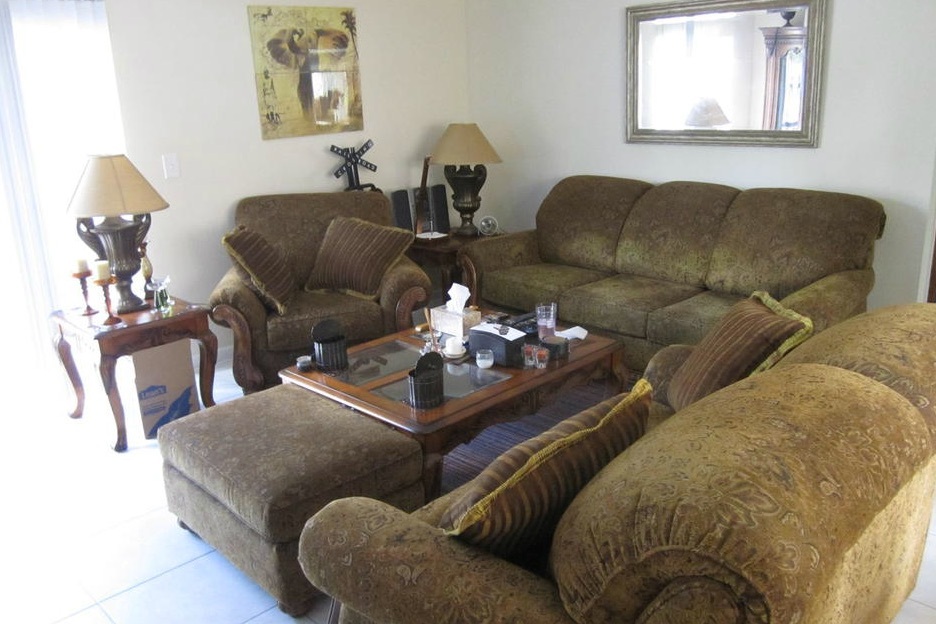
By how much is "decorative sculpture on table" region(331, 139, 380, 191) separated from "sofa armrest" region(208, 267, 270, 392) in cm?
126

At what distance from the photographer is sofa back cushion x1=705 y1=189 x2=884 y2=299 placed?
3650 millimetres

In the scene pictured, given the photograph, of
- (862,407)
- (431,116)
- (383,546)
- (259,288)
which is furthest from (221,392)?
(862,407)

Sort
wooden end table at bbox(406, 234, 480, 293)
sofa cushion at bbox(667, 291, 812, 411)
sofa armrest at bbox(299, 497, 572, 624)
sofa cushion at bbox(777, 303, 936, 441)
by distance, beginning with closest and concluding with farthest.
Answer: sofa armrest at bbox(299, 497, 572, 624), sofa cushion at bbox(777, 303, 936, 441), sofa cushion at bbox(667, 291, 812, 411), wooden end table at bbox(406, 234, 480, 293)

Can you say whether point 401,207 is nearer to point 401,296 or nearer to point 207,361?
point 401,296

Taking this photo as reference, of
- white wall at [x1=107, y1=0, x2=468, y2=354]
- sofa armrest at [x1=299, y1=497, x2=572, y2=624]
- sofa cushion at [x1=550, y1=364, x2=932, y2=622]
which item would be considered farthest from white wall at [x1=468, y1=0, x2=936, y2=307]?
sofa armrest at [x1=299, y1=497, x2=572, y2=624]

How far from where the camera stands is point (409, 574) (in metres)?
1.48

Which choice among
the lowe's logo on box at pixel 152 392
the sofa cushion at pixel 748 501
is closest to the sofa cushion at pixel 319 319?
the lowe's logo on box at pixel 152 392

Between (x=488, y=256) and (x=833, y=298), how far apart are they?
6.26 ft

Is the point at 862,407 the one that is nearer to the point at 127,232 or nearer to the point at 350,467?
the point at 350,467

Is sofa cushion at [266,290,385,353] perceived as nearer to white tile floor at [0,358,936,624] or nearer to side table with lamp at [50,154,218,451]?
side table with lamp at [50,154,218,451]

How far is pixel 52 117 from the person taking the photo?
3859mm

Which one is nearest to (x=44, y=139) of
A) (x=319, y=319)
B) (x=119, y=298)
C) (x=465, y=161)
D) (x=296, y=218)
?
(x=119, y=298)

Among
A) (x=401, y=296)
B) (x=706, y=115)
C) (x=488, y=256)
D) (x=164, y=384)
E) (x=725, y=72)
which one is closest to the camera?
(x=164, y=384)

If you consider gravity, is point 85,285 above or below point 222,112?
below
